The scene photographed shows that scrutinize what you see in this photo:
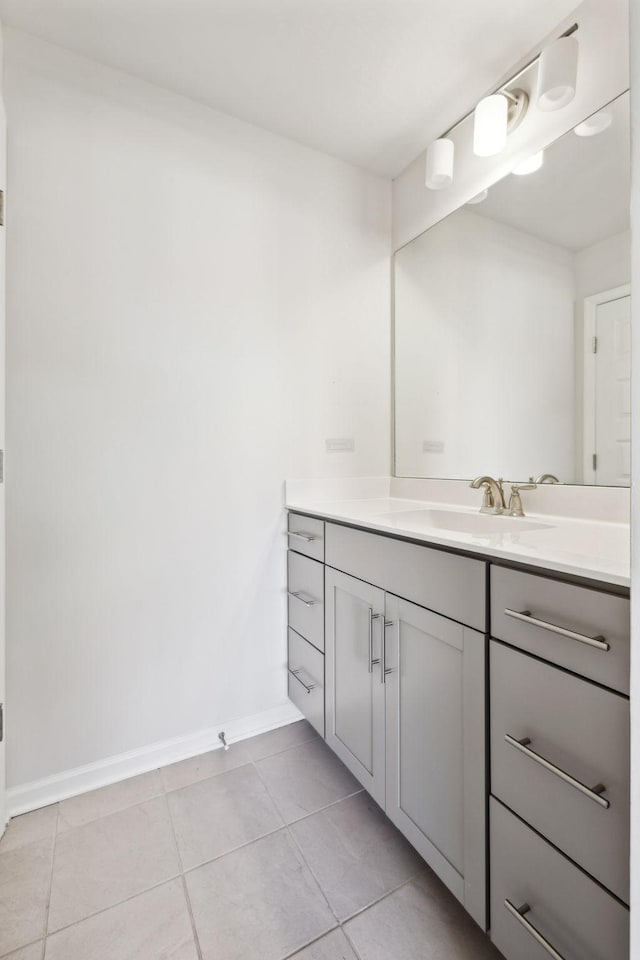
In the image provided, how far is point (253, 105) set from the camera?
1627 millimetres

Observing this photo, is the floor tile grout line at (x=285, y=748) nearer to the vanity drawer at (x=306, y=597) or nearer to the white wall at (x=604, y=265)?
the vanity drawer at (x=306, y=597)

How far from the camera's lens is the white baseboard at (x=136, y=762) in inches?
54.2

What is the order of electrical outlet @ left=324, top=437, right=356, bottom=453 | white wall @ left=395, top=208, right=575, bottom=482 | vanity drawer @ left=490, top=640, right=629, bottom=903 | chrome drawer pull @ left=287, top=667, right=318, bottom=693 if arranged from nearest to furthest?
vanity drawer @ left=490, top=640, right=629, bottom=903
white wall @ left=395, top=208, right=575, bottom=482
chrome drawer pull @ left=287, top=667, right=318, bottom=693
electrical outlet @ left=324, top=437, right=356, bottom=453

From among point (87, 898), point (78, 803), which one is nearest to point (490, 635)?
point (87, 898)

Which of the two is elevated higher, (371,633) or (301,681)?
(371,633)

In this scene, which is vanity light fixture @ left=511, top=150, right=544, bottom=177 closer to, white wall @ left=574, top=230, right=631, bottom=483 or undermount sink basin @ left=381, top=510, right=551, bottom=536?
white wall @ left=574, top=230, right=631, bottom=483

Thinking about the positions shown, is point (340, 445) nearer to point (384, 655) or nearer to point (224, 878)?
point (384, 655)

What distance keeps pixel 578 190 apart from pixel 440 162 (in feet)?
1.83

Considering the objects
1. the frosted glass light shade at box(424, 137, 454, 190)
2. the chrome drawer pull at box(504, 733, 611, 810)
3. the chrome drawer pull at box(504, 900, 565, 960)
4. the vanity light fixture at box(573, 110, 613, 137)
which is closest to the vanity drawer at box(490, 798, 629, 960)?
the chrome drawer pull at box(504, 900, 565, 960)

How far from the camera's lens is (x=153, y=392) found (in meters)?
1.54

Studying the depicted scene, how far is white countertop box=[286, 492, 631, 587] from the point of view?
748 mm

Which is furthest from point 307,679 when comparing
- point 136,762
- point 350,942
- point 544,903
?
point 544,903

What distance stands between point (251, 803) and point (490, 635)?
1.03 metres

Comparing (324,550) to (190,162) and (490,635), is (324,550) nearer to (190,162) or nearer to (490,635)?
(490,635)
